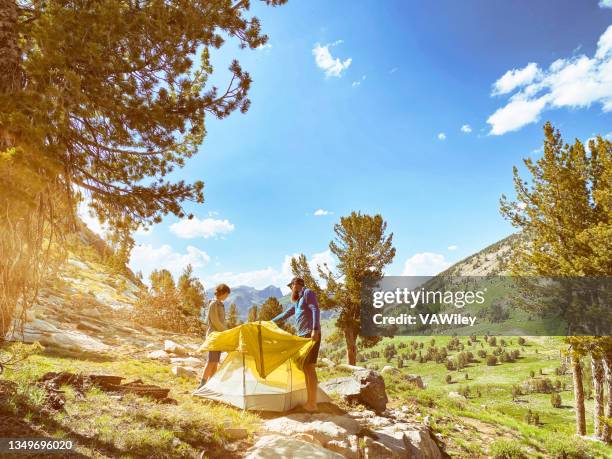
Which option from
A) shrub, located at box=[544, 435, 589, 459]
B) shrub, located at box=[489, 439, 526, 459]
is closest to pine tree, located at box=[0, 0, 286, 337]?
shrub, located at box=[489, 439, 526, 459]

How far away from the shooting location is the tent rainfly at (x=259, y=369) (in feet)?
24.6

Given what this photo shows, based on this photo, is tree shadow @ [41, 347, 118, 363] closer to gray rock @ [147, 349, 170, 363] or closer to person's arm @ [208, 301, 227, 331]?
gray rock @ [147, 349, 170, 363]

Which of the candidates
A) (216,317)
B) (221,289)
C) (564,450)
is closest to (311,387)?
(216,317)

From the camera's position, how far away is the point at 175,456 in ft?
16.3

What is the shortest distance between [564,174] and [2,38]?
23430 mm

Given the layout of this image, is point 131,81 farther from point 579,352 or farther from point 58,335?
point 579,352

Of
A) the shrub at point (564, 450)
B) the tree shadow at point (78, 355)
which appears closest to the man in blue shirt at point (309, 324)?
the tree shadow at point (78, 355)

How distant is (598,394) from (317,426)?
20.7 meters

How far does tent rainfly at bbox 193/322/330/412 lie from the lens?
7.49 metres

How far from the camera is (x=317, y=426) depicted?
6.65m

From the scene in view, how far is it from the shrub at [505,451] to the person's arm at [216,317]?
949cm

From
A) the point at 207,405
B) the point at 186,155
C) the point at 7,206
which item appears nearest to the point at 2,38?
the point at 7,206

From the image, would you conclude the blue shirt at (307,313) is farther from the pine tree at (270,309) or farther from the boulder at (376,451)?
the pine tree at (270,309)

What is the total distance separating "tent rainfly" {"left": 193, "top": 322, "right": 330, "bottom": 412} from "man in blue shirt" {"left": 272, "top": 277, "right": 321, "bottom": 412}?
0.57 feet
